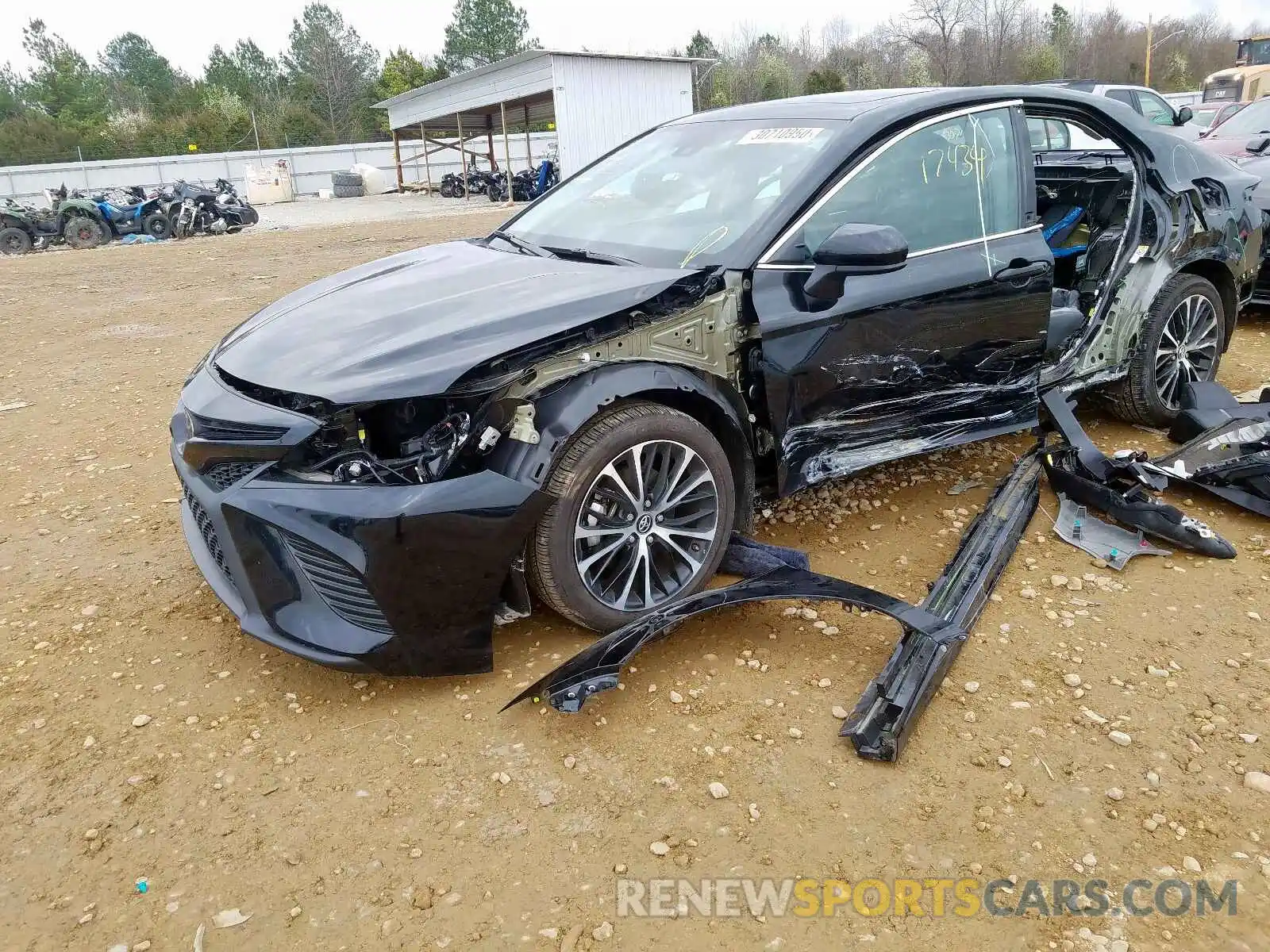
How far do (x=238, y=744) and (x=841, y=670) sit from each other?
1.78 meters

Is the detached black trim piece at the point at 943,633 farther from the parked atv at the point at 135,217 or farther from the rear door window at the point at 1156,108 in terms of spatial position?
the parked atv at the point at 135,217

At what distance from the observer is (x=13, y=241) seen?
1772cm

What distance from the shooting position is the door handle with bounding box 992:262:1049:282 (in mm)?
3592

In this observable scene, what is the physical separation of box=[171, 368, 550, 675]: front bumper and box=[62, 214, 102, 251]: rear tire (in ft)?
62.3

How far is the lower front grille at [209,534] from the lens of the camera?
2719mm

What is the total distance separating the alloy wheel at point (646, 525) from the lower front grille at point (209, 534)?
1.05 metres

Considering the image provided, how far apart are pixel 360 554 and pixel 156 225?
1994 cm

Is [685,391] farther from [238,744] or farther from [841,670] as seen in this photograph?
[238,744]

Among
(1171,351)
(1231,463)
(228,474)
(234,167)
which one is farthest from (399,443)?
(234,167)

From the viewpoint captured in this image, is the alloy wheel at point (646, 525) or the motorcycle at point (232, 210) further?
the motorcycle at point (232, 210)

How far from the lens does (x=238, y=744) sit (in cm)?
256

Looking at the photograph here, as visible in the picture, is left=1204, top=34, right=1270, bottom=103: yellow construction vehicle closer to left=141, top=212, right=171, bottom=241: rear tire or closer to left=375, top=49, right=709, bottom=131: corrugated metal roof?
left=375, top=49, right=709, bottom=131: corrugated metal roof

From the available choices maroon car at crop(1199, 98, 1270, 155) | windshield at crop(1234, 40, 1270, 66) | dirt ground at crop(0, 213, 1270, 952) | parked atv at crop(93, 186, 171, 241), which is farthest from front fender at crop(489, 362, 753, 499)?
windshield at crop(1234, 40, 1270, 66)

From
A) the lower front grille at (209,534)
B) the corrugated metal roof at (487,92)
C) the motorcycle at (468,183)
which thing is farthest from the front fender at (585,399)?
the motorcycle at (468,183)
